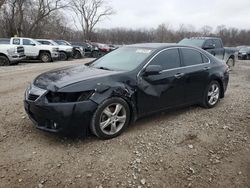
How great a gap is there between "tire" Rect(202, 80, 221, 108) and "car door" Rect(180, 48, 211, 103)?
179mm

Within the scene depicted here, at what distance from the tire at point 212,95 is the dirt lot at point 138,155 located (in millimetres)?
671

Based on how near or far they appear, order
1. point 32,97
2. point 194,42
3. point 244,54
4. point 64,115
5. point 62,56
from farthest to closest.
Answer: point 244,54 → point 62,56 → point 194,42 → point 32,97 → point 64,115

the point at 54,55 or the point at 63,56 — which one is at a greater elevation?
the point at 54,55

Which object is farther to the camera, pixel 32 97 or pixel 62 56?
pixel 62 56

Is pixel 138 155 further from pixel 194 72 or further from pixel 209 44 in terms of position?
pixel 209 44

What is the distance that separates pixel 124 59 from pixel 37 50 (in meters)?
14.7

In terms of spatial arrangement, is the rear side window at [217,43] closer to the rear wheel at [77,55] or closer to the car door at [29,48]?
the car door at [29,48]

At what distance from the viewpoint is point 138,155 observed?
386 cm

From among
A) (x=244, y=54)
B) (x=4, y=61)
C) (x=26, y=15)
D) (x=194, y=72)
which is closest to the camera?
(x=194, y=72)

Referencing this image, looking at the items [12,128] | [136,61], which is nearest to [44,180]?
[12,128]

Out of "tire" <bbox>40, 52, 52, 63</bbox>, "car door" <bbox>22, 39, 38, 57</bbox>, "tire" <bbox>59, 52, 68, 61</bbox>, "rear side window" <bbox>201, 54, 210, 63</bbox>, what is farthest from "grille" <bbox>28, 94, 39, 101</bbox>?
"tire" <bbox>59, 52, 68, 61</bbox>

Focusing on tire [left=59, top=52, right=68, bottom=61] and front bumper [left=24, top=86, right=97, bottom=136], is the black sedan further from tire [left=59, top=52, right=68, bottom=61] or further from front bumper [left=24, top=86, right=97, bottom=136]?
tire [left=59, top=52, right=68, bottom=61]

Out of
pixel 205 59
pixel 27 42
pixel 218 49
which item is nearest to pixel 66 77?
pixel 205 59

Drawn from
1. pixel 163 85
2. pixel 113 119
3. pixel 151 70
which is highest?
pixel 151 70
